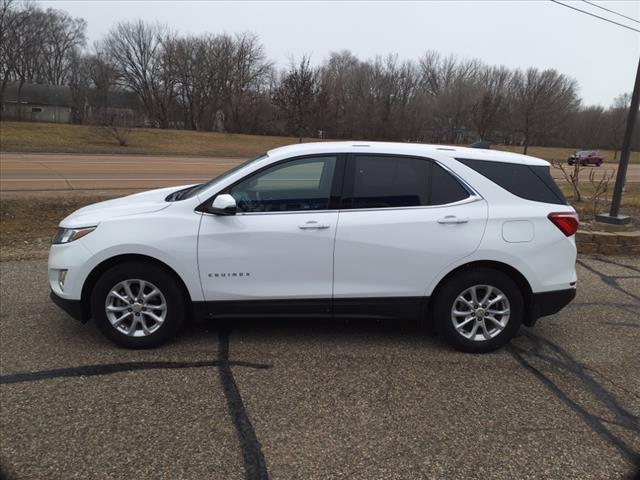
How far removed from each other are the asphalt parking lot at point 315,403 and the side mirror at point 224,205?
3.73 feet

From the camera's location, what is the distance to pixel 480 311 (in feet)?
12.8

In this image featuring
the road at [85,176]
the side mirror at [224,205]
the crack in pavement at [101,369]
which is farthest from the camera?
the road at [85,176]

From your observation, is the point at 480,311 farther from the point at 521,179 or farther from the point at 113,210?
the point at 113,210

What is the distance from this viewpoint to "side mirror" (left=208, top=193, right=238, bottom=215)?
3684mm

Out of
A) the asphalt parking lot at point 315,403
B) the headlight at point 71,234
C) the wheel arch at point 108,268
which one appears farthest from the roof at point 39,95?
the wheel arch at point 108,268

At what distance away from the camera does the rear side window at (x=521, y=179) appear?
3.96m

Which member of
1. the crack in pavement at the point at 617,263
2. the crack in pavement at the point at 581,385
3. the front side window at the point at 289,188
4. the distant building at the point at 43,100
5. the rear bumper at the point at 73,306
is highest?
the distant building at the point at 43,100

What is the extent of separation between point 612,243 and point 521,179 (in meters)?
4.39

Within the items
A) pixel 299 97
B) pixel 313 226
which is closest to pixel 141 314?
pixel 313 226

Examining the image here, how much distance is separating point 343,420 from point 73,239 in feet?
8.30

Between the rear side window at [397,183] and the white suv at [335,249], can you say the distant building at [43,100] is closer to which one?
the white suv at [335,249]

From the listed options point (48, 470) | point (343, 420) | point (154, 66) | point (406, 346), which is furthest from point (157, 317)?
point (154, 66)

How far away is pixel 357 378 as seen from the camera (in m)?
3.52

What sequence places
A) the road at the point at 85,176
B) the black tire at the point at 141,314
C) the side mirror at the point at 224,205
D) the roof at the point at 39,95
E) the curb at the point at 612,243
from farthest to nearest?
the roof at the point at 39,95 < the road at the point at 85,176 < the curb at the point at 612,243 < the black tire at the point at 141,314 < the side mirror at the point at 224,205
